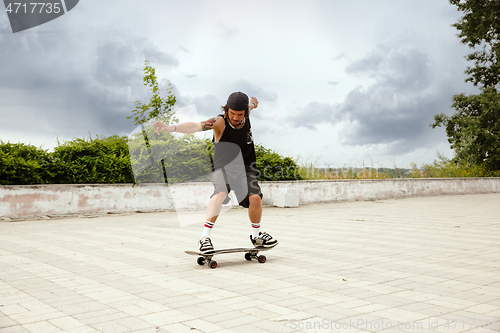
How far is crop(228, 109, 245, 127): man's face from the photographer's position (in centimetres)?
528

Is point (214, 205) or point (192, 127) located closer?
point (192, 127)

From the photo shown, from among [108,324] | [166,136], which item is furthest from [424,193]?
[108,324]

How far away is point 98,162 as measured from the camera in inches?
459

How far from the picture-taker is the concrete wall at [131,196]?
1036 centimetres

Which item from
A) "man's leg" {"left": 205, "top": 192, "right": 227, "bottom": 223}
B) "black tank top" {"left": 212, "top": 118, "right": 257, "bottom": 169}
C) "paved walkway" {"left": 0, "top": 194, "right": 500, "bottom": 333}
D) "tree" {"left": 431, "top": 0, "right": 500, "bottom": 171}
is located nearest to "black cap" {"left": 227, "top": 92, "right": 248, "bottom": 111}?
"black tank top" {"left": 212, "top": 118, "right": 257, "bottom": 169}

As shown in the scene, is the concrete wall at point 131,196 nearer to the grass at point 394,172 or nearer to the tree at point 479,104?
the grass at point 394,172

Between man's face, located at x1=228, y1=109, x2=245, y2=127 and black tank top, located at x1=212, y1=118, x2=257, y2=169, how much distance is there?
7cm

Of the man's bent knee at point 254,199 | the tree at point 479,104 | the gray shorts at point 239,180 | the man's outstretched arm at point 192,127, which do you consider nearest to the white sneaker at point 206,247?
the gray shorts at point 239,180

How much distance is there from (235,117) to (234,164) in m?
0.62

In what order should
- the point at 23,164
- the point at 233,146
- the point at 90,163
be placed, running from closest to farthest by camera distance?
the point at 233,146, the point at 23,164, the point at 90,163

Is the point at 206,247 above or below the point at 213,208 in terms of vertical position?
below

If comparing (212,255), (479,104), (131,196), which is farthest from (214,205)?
(479,104)

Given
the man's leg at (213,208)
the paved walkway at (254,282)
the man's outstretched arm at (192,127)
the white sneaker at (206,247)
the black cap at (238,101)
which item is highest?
the black cap at (238,101)

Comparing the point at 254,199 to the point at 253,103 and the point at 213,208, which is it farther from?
the point at 253,103
